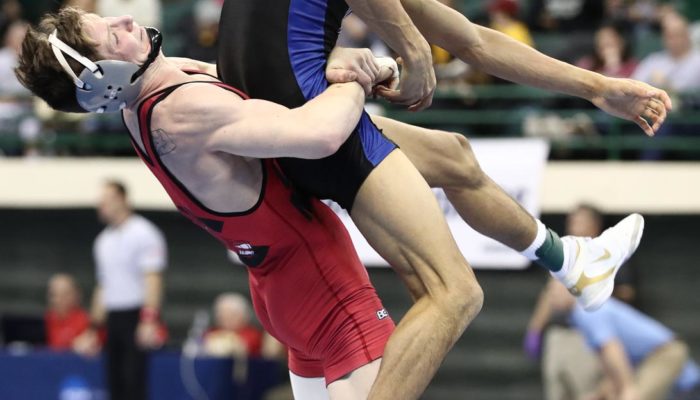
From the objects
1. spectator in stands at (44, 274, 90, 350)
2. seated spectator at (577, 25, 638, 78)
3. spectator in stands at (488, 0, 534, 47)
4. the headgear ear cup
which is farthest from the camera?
spectator in stands at (44, 274, 90, 350)

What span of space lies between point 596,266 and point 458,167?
2.25 ft

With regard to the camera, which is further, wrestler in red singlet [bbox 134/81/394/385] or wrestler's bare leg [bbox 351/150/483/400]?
wrestler in red singlet [bbox 134/81/394/385]

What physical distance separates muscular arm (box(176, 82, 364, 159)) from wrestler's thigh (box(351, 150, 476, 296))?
0.23 metres

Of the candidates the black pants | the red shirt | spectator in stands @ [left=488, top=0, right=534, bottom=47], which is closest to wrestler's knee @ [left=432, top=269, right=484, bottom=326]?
the black pants

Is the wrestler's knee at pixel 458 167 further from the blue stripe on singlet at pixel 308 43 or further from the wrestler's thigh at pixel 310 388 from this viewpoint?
the wrestler's thigh at pixel 310 388

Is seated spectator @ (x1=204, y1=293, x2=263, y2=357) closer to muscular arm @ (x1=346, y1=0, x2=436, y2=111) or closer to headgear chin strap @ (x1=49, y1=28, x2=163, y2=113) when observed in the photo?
muscular arm @ (x1=346, y1=0, x2=436, y2=111)

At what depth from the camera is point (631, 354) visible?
29.5 ft

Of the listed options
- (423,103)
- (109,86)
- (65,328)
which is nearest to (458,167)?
(423,103)

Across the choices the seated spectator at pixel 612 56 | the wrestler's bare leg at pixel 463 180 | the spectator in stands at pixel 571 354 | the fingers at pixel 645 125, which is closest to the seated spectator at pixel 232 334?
the spectator in stands at pixel 571 354

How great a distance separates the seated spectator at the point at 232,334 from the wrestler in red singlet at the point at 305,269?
6.14 metres

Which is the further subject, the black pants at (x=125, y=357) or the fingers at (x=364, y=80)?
the black pants at (x=125, y=357)

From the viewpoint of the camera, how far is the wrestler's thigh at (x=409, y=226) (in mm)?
4289

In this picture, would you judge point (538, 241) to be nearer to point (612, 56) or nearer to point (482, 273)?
point (612, 56)

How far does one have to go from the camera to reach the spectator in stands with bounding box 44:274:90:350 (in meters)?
11.5
